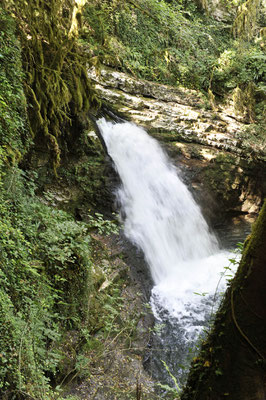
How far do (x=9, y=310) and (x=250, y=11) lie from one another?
27.1 feet

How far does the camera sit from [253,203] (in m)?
10.8

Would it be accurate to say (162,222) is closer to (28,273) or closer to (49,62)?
(49,62)

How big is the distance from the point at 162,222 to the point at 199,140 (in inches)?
157

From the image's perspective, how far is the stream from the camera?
17.5 ft

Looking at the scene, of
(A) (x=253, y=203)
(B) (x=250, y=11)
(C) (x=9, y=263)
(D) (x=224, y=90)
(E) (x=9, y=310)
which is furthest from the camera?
(D) (x=224, y=90)

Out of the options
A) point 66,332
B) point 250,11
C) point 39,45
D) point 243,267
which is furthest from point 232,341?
point 250,11

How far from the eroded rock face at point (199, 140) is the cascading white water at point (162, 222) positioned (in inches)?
30.6

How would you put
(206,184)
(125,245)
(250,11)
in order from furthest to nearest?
(206,184) < (250,11) < (125,245)

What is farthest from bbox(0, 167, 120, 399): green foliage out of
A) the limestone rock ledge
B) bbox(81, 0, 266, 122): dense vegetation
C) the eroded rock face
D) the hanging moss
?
bbox(81, 0, 266, 122): dense vegetation

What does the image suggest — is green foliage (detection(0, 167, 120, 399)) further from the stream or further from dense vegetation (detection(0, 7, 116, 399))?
the stream

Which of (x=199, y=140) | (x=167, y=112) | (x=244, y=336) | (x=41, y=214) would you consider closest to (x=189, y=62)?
→ (x=167, y=112)

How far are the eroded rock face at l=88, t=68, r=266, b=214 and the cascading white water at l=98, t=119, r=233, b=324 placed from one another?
0.78 m

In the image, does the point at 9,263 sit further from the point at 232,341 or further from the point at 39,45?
the point at 39,45

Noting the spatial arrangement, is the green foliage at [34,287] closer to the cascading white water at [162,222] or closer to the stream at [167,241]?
the stream at [167,241]
